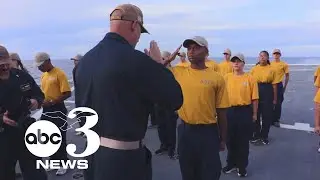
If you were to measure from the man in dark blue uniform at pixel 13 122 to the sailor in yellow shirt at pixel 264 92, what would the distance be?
4.94 meters

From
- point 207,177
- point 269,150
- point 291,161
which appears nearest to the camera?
point 207,177

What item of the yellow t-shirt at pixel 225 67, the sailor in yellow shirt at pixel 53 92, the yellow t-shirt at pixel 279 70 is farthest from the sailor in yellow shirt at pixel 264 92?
the sailor in yellow shirt at pixel 53 92

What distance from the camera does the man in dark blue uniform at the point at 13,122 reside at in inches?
154

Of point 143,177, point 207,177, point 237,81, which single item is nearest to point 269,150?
point 237,81

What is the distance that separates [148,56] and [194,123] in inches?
72.0

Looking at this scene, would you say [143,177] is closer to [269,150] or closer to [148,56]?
[148,56]

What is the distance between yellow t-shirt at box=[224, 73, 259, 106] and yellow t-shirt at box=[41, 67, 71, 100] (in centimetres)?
269

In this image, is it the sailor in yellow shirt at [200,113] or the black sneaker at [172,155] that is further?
the black sneaker at [172,155]

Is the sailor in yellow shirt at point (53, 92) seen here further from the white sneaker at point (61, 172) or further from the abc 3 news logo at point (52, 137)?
the abc 3 news logo at point (52, 137)

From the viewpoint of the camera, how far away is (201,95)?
383 cm

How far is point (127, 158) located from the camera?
7.52 ft

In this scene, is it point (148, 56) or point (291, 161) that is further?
point (291, 161)

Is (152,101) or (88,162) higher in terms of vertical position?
(152,101)

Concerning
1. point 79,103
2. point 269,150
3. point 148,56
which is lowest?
point 269,150
